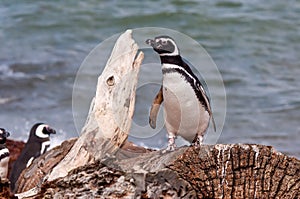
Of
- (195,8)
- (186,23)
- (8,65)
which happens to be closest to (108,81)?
(8,65)

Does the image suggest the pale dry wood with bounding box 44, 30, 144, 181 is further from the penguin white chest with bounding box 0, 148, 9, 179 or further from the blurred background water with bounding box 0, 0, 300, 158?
the blurred background water with bounding box 0, 0, 300, 158

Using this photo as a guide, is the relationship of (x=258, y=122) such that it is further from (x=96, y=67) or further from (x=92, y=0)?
(x=92, y=0)

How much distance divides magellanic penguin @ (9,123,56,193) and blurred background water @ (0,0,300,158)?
1327 millimetres

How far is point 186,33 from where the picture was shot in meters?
14.8

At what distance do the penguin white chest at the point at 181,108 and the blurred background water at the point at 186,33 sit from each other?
183 inches

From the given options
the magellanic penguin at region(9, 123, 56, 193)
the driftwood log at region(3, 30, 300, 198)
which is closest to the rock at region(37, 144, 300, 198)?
the driftwood log at region(3, 30, 300, 198)

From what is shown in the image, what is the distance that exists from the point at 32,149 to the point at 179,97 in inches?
139

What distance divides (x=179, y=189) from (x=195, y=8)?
1328cm

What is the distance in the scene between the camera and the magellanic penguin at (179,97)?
14.7 ft

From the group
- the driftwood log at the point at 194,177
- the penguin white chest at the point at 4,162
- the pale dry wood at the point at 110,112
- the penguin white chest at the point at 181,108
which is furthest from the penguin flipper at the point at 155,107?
the penguin white chest at the point at 4,162

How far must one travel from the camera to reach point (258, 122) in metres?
10.5

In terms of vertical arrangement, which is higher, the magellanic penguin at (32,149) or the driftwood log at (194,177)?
the driftwood log at (194,177)

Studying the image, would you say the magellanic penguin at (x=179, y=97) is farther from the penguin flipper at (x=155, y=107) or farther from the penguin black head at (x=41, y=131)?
the penguin black head at (x=41, y=131)

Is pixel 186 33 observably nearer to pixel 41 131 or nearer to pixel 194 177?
pixel 41 131
